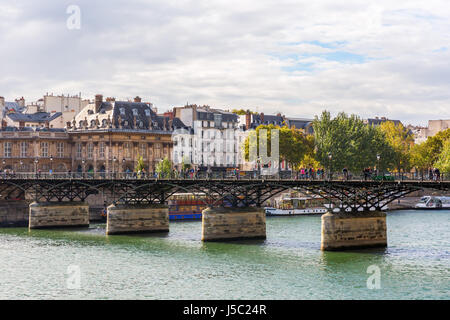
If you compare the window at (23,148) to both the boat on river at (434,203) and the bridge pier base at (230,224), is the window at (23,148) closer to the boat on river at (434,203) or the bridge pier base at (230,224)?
the boat on river at (434,203)

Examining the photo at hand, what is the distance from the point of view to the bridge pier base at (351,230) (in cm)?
5556

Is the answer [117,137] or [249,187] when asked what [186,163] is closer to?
[117,137]

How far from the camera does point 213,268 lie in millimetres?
49969

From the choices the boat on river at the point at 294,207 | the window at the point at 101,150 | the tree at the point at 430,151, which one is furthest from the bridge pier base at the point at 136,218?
the tree at the point at 430,151

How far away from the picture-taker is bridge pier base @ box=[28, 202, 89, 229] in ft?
265

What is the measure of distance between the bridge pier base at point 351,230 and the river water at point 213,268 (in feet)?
4.89

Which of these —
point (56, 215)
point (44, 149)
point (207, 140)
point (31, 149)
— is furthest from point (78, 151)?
point (56, 215)

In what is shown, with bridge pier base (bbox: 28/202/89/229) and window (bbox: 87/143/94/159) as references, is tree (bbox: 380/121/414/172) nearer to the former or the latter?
window (bbox: 87/143/94/159)

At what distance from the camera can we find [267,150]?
118 metres

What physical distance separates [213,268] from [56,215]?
36496 millimetres
